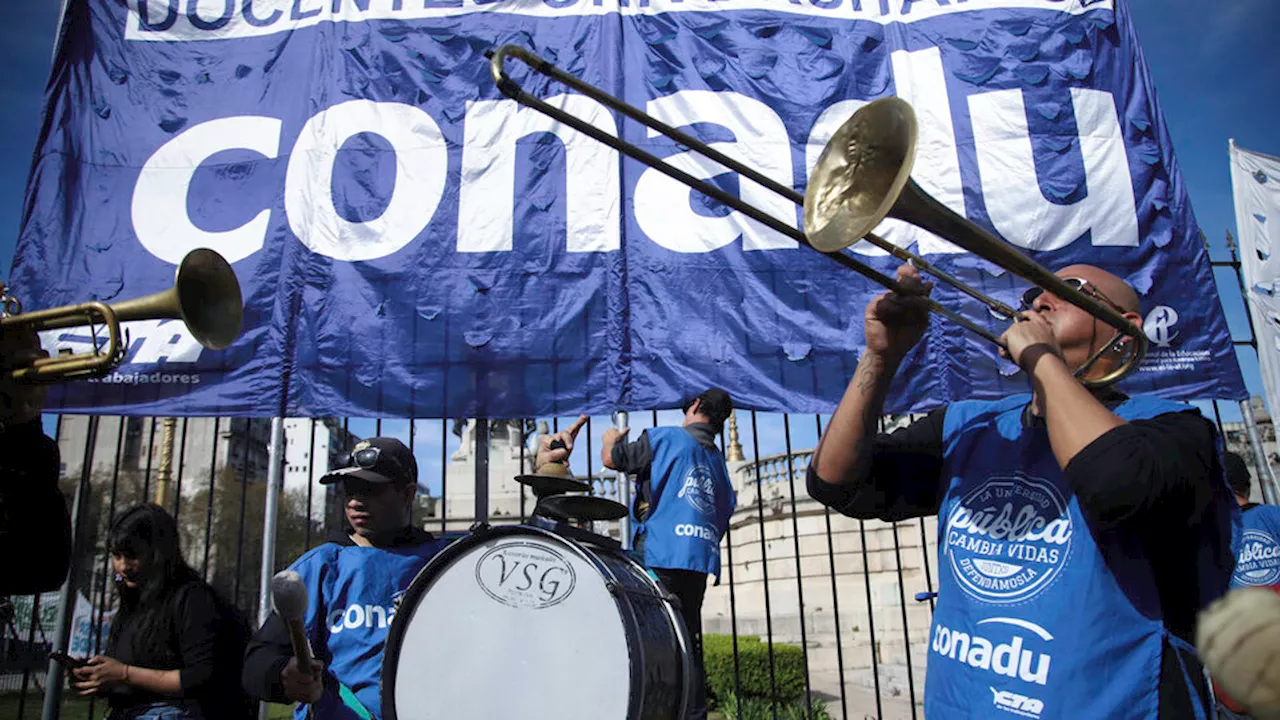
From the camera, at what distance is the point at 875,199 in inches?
78.5

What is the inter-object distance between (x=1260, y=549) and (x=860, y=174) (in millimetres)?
4144

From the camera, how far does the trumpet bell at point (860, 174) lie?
75.8 inches

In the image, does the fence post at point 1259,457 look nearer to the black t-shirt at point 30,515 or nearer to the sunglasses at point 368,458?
the sunglasses at point 368,458

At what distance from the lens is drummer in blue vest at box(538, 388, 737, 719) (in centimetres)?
437

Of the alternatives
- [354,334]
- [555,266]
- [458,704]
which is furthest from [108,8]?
[458,704]

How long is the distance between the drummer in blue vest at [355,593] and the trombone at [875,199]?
5.43ft

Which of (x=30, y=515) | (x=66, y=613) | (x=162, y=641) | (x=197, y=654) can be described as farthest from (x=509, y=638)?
(x=66, y=613)

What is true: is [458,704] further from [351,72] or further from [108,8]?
[108,8]

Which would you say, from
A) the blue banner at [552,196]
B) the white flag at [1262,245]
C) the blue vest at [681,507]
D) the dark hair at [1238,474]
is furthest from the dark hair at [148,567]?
the white flag at [1262,245]

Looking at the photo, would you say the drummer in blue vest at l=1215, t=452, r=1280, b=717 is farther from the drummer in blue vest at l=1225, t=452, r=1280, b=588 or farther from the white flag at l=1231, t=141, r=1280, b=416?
the white flag at l=1231, t=141, r=1280, b=416

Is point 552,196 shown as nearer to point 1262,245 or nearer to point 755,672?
point 1262,245

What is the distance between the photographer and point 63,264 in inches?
220

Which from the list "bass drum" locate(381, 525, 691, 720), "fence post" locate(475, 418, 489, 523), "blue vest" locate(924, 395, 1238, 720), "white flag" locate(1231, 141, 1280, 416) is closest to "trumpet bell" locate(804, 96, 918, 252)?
"blue vest" locate(924, 395, 1238, 720)

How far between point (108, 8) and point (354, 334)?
3.19 m
